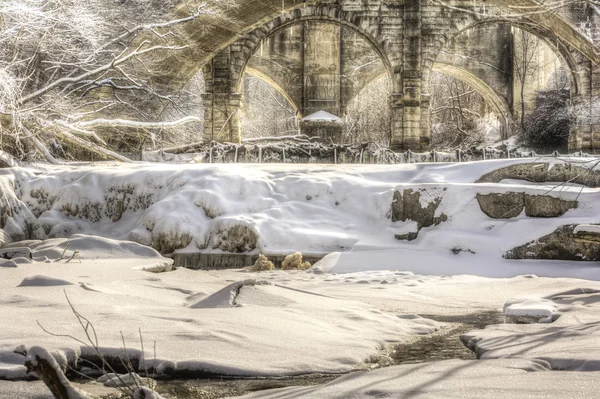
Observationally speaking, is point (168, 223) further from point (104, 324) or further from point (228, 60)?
point (228, 60)

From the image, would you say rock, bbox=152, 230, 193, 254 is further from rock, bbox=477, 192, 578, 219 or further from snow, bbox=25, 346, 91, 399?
snow, bbox=25, 346, 91, 399

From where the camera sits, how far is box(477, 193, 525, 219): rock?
356 inches

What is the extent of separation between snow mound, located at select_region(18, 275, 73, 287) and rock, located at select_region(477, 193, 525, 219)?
18.3 feet

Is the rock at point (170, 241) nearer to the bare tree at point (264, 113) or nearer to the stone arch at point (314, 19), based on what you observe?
the stone arch at point (314, 19)

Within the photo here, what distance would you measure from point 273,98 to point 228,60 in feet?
59.2

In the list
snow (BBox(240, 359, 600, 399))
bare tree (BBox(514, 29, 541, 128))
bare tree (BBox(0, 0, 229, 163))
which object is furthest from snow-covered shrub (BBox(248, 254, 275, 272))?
bare tree (BBox(514, 29, 541, 128))

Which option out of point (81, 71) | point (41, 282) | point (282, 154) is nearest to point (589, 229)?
point (41, 282)

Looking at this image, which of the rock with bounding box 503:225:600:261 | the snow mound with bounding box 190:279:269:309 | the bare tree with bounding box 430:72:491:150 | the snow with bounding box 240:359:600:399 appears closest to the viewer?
the snow with bounding box 240:359:600:399

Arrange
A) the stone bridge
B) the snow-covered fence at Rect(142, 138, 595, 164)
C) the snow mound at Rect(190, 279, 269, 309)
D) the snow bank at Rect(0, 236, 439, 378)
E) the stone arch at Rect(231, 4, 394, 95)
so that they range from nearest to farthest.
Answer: the snow bank at Rect(0, 236, 439, 378), the snow mound at Rect(190, 279, 269, 309), the snow-covered fence at Rect(142, 138, 595, 164), the stone bridge, the stone arch at Rect(231, 4, 394, 95)

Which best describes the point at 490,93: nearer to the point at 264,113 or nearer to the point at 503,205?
the point at 264,113

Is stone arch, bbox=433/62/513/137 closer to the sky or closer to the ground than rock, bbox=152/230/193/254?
closer to the sky

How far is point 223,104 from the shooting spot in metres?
20.4

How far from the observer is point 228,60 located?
20.5 meters

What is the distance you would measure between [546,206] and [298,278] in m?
3.39
